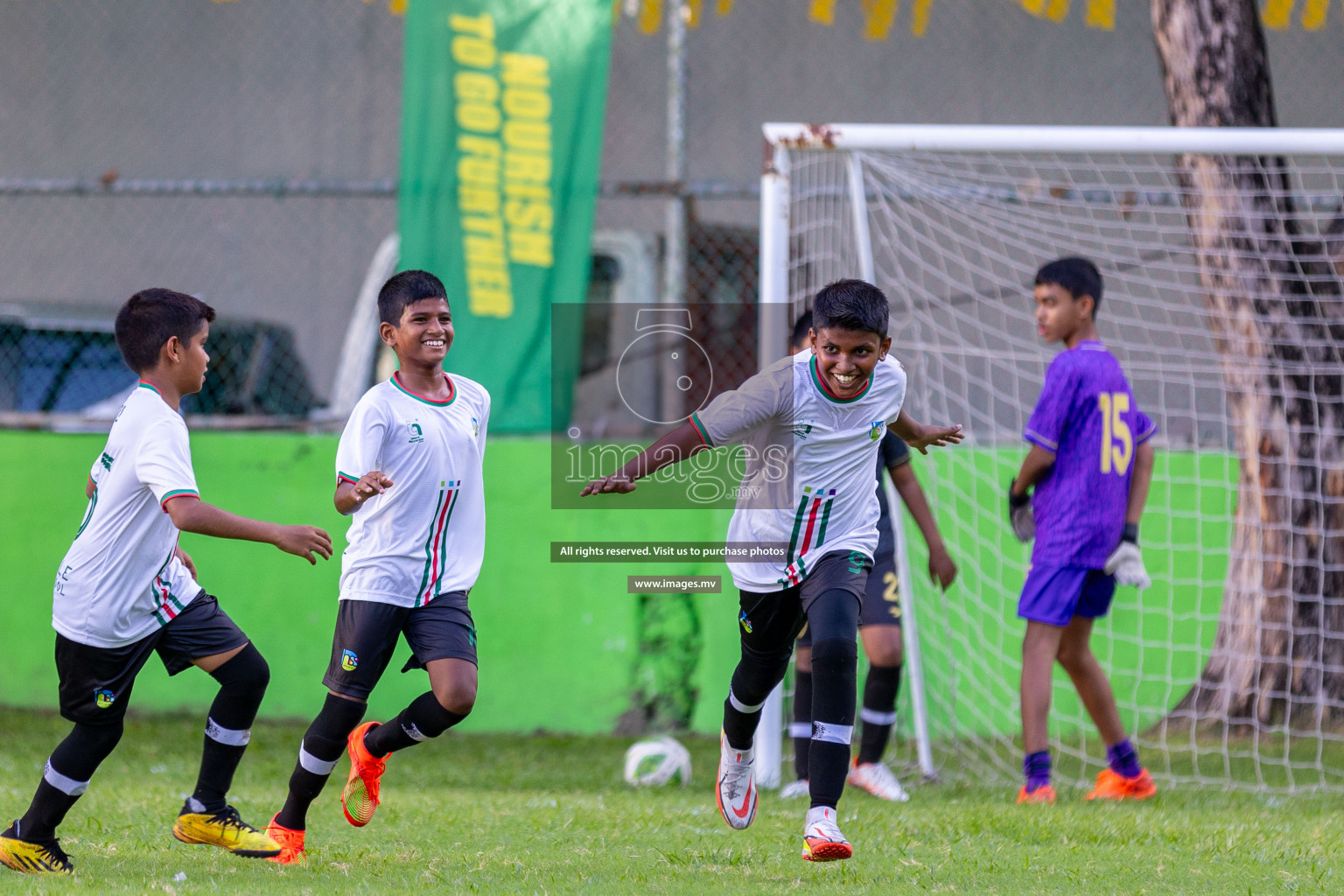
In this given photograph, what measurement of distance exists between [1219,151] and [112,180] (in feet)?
17.8

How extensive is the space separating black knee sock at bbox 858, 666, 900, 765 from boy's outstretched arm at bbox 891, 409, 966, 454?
1.40 meters

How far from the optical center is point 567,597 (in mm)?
6535

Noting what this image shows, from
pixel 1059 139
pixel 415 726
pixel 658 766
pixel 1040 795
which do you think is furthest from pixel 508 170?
pixel 1040 795

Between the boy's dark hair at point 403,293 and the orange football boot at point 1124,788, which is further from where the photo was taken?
the orange football boot at point 1124,788

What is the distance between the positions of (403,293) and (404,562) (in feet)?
2.52

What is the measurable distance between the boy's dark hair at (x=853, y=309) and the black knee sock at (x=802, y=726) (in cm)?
187

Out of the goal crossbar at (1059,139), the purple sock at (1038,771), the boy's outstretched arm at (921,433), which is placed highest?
the goal crossbar at (1059,139)

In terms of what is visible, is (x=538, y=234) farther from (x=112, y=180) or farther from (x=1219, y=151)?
(x=1219, y=151)

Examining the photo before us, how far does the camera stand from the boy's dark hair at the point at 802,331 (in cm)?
481

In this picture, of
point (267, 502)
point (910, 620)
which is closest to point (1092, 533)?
point (910, 620)

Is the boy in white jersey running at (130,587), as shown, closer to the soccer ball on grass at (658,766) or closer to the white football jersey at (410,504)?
the white football jersey at (410,504)

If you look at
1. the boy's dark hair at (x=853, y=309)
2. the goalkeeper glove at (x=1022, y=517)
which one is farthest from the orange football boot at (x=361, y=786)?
the goalkeeper glove at (x=1022, y=517)

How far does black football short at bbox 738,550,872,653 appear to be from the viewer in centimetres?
365

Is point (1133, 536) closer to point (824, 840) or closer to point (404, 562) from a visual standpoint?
point (824, 840)
